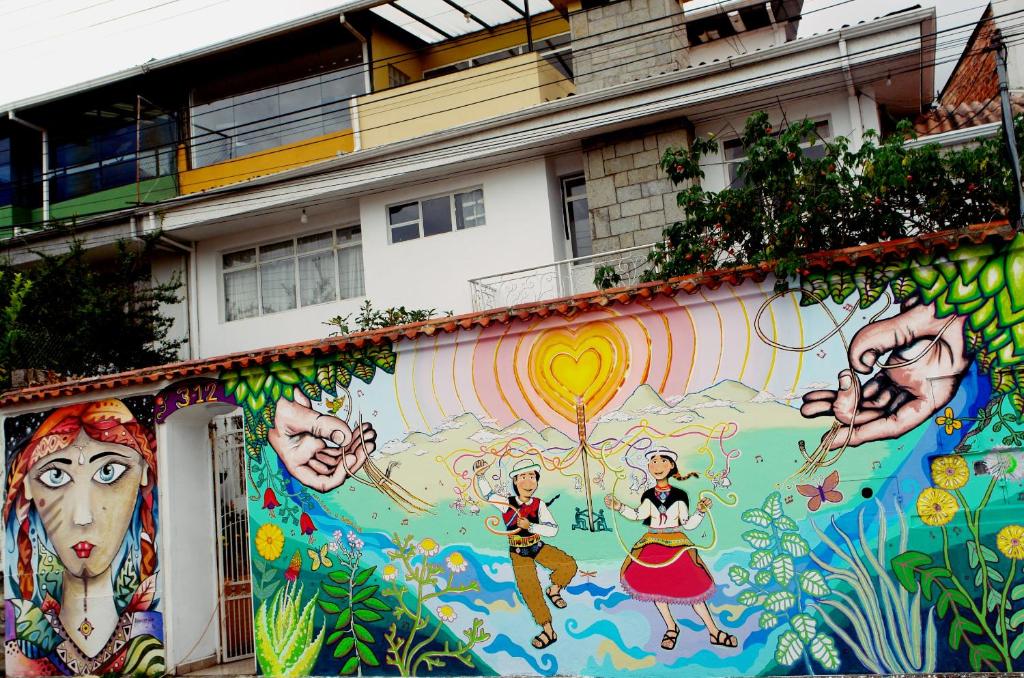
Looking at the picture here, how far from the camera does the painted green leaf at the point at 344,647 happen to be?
397 inches

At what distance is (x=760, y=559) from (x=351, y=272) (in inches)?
398

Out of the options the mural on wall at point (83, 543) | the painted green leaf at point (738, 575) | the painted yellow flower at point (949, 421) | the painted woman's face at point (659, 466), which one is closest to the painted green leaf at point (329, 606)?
the mural on wall at point (83, 543)

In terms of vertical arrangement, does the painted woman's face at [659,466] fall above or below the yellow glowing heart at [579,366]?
below

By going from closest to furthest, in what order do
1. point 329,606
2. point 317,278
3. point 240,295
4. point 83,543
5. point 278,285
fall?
point 329,606 < point 83,543 < point 317,278 < point 278,285 < point 240,295

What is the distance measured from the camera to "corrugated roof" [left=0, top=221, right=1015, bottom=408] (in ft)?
26.5

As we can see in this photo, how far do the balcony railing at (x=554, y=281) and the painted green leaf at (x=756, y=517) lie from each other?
5.56 m

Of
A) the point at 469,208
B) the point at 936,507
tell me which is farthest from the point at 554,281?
the point at 936,507

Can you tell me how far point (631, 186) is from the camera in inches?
561

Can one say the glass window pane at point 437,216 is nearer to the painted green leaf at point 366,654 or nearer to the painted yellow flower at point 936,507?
the painted green leaf at point 366,654

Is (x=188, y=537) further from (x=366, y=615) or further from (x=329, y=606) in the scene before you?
(x=366, y=615)

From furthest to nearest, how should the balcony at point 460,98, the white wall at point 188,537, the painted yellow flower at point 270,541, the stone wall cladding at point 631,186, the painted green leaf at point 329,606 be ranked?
the balcony at point 460,98 → the stone wall cladding at point 631,186 → the white wall at point 188,537 → the painted yellow flower at point 270,541 → the painted green leaf at point 329,606

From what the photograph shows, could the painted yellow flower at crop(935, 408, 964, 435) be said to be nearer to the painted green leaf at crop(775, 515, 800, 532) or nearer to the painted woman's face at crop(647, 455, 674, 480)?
the painted green leaf at crop(775, 515, 800, 532)

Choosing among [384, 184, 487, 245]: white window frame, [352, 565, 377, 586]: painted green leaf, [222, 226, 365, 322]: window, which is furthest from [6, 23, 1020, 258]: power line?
[352, 565, 377, 586]: painted green leaf

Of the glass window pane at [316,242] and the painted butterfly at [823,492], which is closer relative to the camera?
the painted butterfly at [823,492]
